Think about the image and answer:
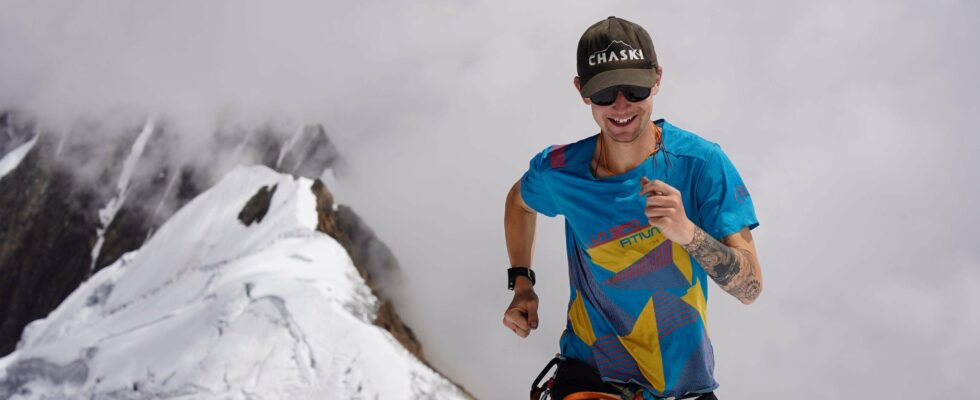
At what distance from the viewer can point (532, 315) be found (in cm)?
541

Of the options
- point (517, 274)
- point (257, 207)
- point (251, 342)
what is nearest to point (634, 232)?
point (517, 274)

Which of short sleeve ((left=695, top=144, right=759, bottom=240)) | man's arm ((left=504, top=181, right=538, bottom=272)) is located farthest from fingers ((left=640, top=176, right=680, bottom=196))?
man's arm ((left=504, top=181, right=538, bottom=272))

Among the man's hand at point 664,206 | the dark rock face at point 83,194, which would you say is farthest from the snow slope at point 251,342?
the dark rock face at point 83,194

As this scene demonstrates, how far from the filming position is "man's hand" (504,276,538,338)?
17.4 ft

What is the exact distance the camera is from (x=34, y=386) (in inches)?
1058

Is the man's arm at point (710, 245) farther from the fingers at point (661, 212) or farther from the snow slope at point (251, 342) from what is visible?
the snow slope at point (251, 342)

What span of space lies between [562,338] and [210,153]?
3989 inches

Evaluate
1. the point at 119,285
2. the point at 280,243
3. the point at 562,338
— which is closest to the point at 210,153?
the point at 119,285

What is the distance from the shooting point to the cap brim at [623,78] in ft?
14.4

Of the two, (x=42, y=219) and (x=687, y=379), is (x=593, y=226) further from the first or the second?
(x=42, y=219)

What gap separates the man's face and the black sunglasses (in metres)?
0.02

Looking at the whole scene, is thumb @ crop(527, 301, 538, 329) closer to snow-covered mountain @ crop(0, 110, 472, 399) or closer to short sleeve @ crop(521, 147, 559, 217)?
short sleeve @ crop(521, 147, 559, 217)

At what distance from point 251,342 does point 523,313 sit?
800 inches

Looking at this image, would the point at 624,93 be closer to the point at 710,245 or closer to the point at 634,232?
the point at 634,232
